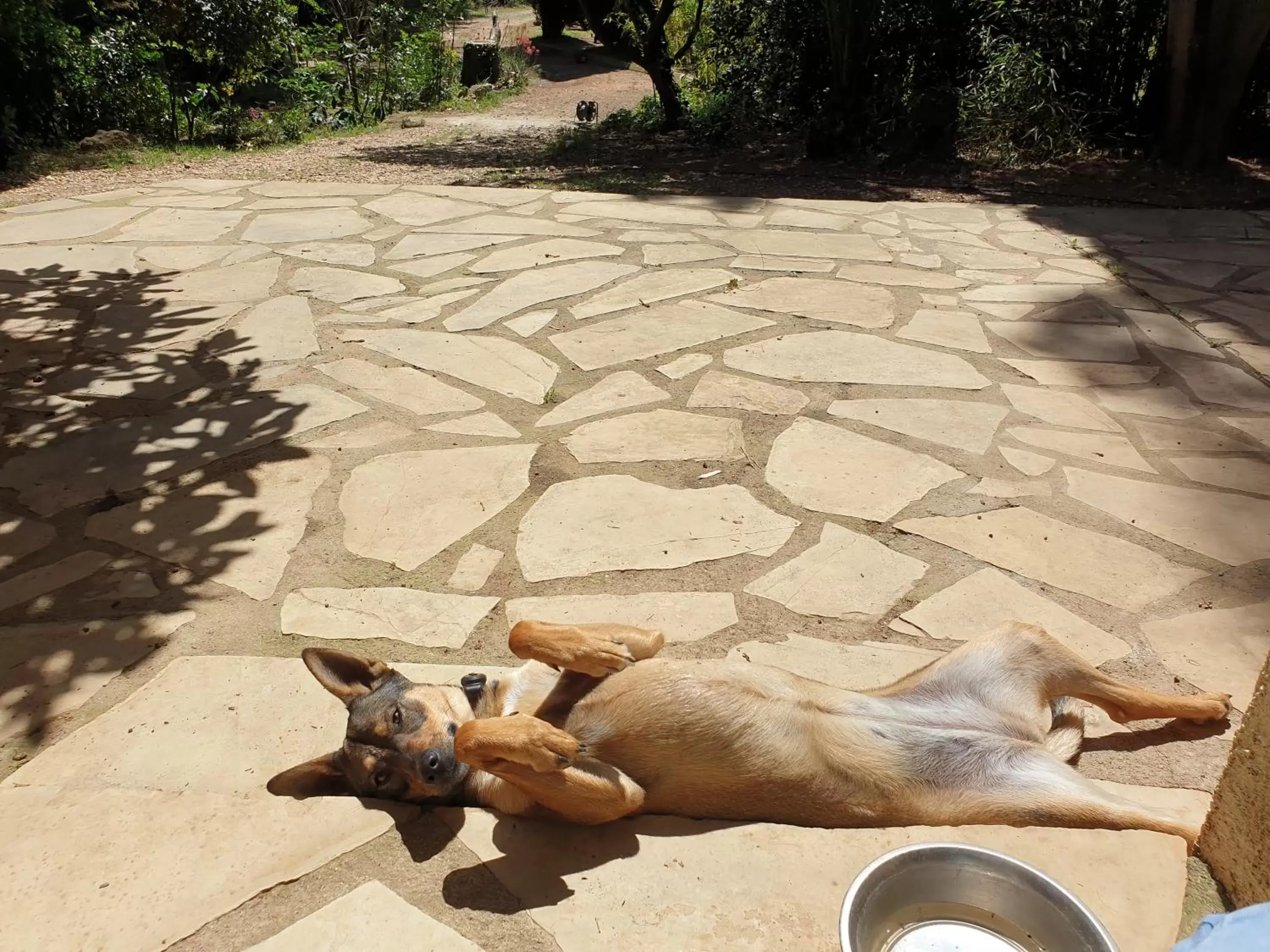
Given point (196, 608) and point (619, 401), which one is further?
point (619, 401)

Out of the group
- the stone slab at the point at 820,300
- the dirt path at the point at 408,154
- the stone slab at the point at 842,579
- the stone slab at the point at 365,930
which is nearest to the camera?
the stone slab at the point at 365,930

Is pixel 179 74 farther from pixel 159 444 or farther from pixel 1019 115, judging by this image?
pixel 1019 115

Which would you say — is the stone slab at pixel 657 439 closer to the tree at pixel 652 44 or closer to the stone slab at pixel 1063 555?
the stone slab at pixel 1063 555

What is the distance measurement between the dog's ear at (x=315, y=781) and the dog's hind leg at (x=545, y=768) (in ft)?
1.32

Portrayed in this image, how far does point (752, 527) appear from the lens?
11.8ft

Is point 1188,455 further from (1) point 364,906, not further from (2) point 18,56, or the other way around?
(2) point 18,56

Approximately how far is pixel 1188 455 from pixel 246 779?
12.7 ft

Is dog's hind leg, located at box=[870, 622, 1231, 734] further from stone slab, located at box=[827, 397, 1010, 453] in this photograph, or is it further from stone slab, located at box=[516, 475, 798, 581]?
stone slab, located at box=[827, 397, 1010, 453]

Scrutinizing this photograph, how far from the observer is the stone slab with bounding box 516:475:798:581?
3398 millimetres

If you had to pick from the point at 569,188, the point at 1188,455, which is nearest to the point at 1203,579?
the point at 1188,455

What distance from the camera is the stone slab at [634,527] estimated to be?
3398mm

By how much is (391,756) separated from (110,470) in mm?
2421

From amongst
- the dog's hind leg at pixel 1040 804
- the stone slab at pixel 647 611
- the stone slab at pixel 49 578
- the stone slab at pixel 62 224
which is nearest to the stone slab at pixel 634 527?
the stone slab at pixel 647 611

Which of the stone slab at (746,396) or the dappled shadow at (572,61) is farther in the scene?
the dappled shadow at (572,61)
